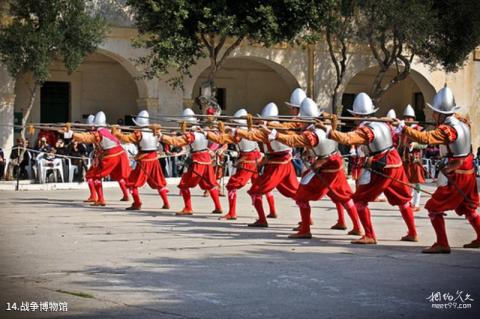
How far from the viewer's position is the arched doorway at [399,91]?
114 feet

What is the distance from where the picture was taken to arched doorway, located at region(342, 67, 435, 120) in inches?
1363

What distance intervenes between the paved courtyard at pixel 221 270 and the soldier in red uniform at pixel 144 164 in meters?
1.61

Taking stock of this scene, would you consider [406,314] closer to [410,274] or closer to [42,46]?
[410,274]

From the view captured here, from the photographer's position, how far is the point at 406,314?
755 centimetres

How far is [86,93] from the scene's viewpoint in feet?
103

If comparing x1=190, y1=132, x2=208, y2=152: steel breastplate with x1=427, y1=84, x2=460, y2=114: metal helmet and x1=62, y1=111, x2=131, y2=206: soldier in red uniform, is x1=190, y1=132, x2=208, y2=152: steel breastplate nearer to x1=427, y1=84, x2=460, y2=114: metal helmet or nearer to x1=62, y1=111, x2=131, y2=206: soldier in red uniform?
x1=62, y1=111, x2=131, y2=206: soldier in red uniform

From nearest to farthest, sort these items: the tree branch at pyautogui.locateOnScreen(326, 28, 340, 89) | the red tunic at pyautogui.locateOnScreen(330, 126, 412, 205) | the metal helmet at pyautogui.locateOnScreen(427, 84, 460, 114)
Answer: the metal helmet at pyautogui.locateOnScreen(427, 84, 460, 114), the red tunic at pyautogui.locateOnScreen(330, 126, 412, 205), the tree branch at pyautogui.locateOnScreen(326, 28, 340, 89)

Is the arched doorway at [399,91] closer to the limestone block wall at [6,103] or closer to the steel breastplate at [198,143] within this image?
the limestone block wall at [6,103]

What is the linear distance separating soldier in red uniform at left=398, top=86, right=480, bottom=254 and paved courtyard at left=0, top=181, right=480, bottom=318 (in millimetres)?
409

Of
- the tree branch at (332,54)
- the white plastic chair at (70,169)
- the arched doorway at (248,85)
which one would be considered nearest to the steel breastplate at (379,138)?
the white plastic chair at (70,169)

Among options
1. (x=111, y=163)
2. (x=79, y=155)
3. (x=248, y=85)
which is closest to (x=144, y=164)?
(x=111, y=163)

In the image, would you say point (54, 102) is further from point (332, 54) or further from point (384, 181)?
point (384, 181)

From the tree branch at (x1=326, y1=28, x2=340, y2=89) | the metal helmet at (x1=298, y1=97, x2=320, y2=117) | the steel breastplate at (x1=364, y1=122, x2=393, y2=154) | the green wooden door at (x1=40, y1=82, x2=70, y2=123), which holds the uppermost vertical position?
the tree branch at (x1=326, y1=28, x2=340, y2=89)

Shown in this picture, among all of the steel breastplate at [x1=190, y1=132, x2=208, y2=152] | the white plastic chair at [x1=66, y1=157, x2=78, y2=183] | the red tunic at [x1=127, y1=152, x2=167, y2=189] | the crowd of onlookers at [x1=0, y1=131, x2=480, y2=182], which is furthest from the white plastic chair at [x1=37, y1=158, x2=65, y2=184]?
the steel breastplate at [x1=190, y1=132, x2=208, y2=152]
